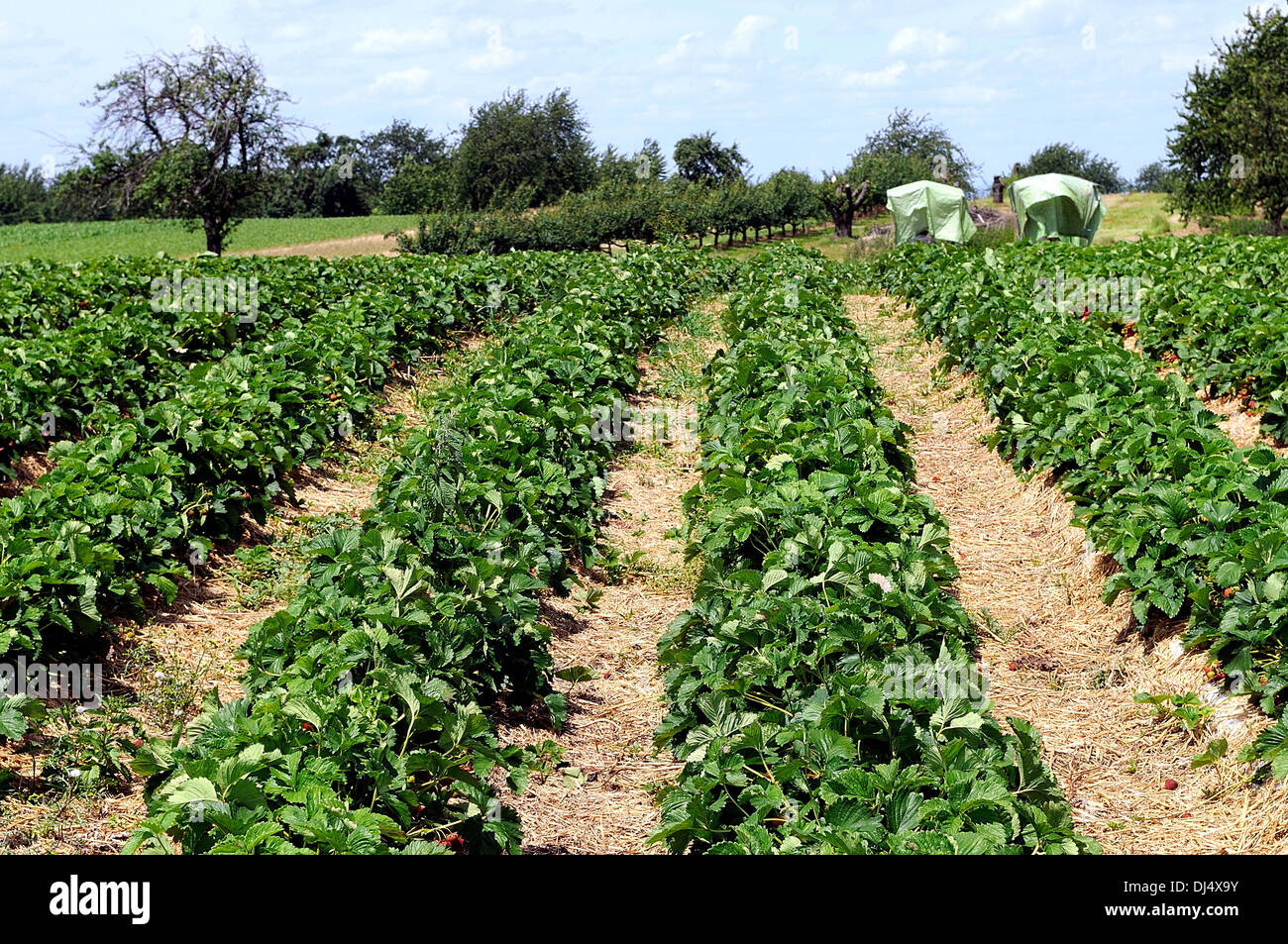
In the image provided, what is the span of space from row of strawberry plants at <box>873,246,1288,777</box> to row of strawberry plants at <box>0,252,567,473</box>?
250 inches

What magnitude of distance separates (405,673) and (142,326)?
801 cm

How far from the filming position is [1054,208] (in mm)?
24594

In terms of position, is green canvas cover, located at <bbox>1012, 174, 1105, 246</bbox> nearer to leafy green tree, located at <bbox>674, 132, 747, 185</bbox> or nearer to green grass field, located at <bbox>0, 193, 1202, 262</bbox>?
green grass field, located at <bbox>0, 193, 1202, 262</bbox>

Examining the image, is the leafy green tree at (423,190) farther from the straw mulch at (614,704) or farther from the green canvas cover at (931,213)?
the straw mulch at (614,704)

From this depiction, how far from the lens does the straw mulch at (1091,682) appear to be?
4473 millimetres

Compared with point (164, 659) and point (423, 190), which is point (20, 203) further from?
point (164, 659)

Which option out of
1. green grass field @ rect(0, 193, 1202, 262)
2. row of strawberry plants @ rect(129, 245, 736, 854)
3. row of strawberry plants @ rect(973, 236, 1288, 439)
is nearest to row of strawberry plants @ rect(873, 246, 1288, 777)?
row of strawberry plants @ rect(973, 236, 1288, 439)

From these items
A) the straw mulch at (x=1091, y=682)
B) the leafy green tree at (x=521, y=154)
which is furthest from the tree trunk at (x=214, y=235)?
the straw mulch at (x=1091, y=682)

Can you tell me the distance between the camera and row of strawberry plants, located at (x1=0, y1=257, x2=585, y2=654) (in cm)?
513

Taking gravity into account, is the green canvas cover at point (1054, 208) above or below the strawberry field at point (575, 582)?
above

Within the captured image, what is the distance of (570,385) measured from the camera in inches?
352

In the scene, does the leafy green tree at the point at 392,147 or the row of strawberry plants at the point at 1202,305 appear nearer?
the row of strawberry plants at the point at 1202,305

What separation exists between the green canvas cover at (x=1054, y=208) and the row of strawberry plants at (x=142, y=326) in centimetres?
1357
